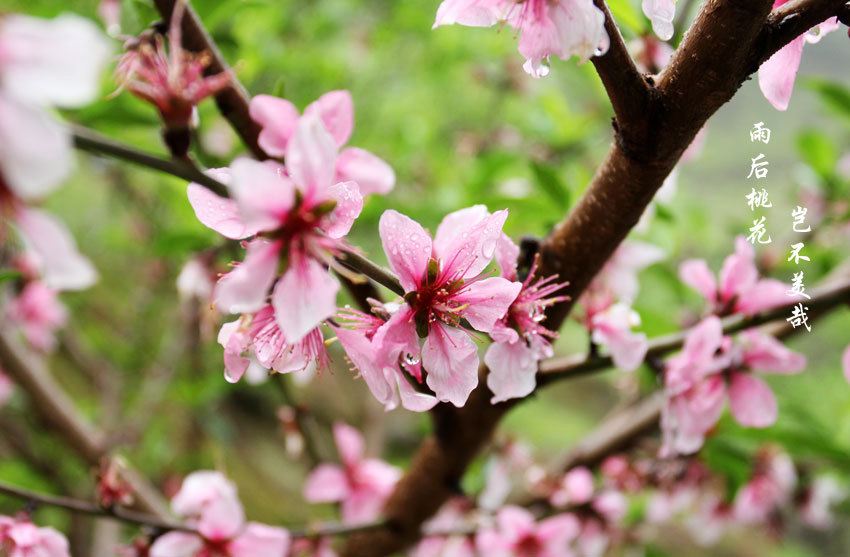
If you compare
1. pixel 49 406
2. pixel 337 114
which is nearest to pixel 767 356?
pixel 337 114

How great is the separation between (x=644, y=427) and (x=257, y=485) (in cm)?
218

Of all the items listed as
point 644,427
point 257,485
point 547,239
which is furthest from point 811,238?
point 257,485

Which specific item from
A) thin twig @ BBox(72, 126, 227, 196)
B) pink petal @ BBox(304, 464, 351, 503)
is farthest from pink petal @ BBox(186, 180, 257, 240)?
pink petal @ BBox(304, 464, 351, 503)

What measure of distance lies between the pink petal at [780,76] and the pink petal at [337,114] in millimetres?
323

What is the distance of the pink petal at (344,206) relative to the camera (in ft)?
1.39

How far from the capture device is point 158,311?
2451 millimetres

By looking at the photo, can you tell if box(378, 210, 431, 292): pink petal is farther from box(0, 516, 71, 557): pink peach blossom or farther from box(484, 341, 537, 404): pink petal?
box(0, 516, 71, 557): pink peach blossom

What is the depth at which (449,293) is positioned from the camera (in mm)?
480

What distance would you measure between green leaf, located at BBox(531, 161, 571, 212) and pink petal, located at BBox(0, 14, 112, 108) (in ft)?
1.82

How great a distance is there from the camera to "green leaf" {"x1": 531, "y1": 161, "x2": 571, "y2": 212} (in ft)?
2.59

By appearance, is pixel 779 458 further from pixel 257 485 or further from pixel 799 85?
pixel 257 485

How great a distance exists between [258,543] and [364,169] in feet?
1.31

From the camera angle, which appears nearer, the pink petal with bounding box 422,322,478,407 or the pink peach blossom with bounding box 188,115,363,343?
the pink peach blossom with bounding box 188,115,363,343

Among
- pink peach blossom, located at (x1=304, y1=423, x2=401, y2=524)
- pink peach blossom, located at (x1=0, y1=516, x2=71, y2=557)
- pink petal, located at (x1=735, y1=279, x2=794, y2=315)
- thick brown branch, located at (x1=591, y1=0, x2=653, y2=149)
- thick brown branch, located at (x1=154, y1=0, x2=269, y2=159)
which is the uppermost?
thick brown branch, located at (x1=154, y1=0, x2=269, y2=159)
